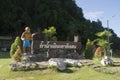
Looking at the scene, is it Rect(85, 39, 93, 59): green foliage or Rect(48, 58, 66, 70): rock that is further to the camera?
Rect(85, 39, 93, 59): green foliage

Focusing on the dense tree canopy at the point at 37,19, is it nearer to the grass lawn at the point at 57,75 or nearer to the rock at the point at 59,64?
the rock at the point at 59,64

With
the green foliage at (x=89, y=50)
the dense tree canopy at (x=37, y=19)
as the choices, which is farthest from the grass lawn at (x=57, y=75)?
the dense tree canopy at (x=37, y=19)

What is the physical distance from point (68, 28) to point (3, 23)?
10.4 metres

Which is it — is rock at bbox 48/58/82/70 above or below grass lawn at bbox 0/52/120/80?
above

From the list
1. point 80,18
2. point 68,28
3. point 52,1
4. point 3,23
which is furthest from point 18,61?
point 80,18

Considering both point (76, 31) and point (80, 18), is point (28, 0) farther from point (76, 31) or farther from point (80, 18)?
point (80, 18)

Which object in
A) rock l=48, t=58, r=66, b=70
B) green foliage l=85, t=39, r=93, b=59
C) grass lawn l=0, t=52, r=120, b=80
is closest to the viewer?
grass lawn l=0, t=52, r=120, b=80

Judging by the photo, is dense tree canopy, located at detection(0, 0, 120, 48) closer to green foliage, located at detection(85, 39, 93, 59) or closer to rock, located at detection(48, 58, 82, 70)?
green foliage, located at detection(85, 39, 93, 59)

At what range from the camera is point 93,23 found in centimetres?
6719

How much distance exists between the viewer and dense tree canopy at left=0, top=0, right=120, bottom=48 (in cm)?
5042

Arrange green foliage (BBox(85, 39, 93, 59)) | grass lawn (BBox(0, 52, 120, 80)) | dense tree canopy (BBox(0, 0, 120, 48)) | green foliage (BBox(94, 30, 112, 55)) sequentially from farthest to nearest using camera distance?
dense tree canopy (BBox(0, 0, 120, 48)) → green foliage (BBox(85, 39, 93, 59)) → green foliage (BBox(94, 30, 112, 55)) → grass lawn (BBox(0, 52, 120, 80))

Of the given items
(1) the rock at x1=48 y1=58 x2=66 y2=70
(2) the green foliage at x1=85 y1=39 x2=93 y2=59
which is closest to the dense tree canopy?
(2) the green foliage at x1=85 y1=39 x2=93 y2=59

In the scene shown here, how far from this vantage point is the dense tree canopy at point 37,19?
50.4m

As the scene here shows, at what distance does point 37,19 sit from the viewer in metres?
53.3
